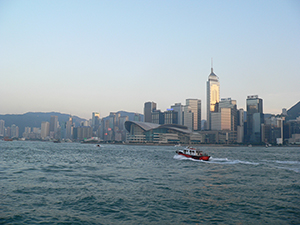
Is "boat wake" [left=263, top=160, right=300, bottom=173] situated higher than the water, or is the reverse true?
the water

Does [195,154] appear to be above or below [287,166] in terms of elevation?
above

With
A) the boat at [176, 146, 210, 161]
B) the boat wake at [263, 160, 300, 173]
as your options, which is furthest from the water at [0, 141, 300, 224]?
the boat at [176, 146, 210, 161]

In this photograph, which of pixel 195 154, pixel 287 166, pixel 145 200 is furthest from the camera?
pixel 195 154

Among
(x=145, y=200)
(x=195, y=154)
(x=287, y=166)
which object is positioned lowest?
(x=287, y=166)

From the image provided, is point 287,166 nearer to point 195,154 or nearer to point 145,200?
point 195,154

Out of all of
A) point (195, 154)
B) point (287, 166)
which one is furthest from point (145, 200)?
point (195, 154)

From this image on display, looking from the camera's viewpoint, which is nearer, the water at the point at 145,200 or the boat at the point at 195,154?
the water at the point at 145,200

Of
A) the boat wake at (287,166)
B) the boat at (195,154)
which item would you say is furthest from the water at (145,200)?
the boat at (195,154)

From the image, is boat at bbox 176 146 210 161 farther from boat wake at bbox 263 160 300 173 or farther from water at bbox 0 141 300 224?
water at bbox 0 141 300 224

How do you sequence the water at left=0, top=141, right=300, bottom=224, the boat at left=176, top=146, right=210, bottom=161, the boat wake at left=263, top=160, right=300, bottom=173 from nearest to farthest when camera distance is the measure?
the water at left=0, top=141, right=300, bottom=224 → the boat wake at left=263, top=160, right=300, bottom=173 → the boat at left=176, top=146, right=210, bottom=161

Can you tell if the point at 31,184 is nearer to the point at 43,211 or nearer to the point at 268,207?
the point at 43,211

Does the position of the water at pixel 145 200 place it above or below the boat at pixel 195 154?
below

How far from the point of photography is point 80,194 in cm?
2759

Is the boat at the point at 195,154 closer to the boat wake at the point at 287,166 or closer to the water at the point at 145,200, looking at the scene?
the boat wake at the point at 287,166
